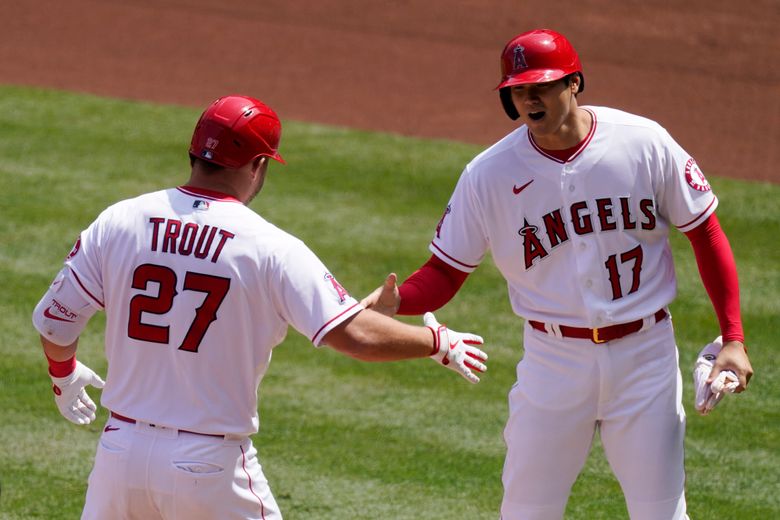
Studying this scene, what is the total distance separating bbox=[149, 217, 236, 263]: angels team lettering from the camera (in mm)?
3406

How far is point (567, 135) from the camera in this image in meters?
3.93

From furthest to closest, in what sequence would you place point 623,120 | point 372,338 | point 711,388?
point 623,120 → point 711,388 → point 372,338

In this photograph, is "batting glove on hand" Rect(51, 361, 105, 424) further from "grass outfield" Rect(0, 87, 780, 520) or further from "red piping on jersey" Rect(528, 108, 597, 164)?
"red piping on jersey" Rect(528, 108, 597, 164)

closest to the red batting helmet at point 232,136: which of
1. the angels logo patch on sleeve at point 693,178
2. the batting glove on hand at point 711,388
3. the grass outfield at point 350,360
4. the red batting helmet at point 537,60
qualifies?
the red batting helmet at point 537,60

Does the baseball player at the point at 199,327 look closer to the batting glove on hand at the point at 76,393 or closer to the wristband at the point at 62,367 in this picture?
the wristband at the point at 62,367

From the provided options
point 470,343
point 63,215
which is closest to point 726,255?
point 470,343

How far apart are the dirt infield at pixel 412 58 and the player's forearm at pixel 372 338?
7.69m

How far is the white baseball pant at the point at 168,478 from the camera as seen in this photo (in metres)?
3.40

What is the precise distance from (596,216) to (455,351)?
616mm

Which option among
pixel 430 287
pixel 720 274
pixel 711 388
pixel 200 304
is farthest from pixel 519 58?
pixel 200 304

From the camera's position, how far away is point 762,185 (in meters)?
10.2

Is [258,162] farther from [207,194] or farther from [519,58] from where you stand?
[519,58]

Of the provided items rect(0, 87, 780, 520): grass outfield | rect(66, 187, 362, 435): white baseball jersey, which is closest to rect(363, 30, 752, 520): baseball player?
rect(66, 187, 362, 435): white baseball jersey

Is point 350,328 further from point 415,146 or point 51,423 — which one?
point 415,146
